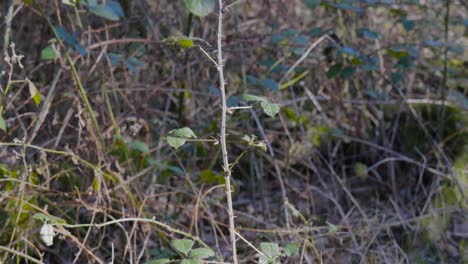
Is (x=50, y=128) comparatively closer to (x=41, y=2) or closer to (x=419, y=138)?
(x=41, y=2)

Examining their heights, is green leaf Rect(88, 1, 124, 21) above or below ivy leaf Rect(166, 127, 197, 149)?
above

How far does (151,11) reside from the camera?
10.9 feet

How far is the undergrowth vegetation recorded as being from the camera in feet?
8.23

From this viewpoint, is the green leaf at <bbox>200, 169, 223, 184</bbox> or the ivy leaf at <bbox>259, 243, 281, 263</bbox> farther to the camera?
the green leaf at <bbox>200, 169, 223, 184</bbox>

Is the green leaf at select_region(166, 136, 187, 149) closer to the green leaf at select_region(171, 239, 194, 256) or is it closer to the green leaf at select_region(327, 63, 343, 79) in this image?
the green leaf at select_region(171, 239, 194, 256)

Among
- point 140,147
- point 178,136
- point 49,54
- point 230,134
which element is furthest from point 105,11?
point 178,136

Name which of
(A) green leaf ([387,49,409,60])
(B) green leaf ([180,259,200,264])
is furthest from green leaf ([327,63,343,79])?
(B) green leaf ([180,259,200,264])

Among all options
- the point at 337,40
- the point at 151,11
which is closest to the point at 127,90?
the point at 151,11

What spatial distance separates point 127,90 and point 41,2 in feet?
2.28

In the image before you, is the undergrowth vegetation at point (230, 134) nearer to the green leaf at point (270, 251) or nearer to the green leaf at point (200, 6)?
the green leaf at point (200, 6)

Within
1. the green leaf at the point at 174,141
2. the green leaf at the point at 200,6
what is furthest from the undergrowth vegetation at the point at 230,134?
the green leaf at the point at 174,141

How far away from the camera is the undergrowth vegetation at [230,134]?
2510mm

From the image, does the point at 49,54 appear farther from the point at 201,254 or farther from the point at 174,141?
the point at 201,254

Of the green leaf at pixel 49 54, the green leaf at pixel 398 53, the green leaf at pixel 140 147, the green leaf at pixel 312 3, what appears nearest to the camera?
the green leaf at pixel 49 54
